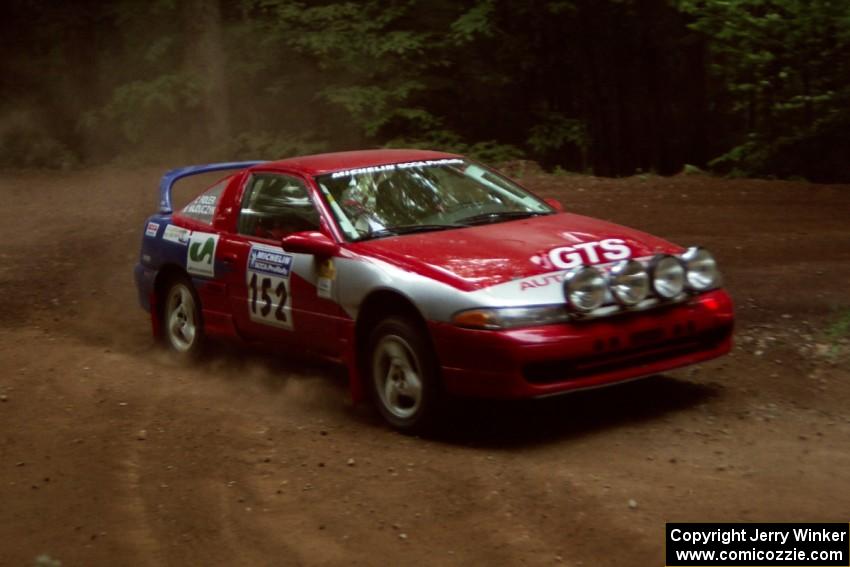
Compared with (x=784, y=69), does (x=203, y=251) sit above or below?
below

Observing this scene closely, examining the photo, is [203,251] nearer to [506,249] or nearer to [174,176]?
→ [174,176]

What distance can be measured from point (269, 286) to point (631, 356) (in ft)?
8.28

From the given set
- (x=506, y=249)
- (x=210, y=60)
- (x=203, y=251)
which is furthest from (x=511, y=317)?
(x=210, y=60)

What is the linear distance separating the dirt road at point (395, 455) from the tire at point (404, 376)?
127 millimetres

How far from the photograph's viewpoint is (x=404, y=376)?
7.50m

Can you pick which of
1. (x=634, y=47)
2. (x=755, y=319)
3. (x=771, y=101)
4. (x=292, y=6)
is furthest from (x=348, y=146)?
(x=755, y=319)

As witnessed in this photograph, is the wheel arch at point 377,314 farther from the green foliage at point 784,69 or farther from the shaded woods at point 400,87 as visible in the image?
the shaded woods at point 400,87

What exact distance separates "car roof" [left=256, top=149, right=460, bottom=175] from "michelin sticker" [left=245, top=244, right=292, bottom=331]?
0.57 metres

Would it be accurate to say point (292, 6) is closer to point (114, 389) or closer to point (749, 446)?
point (114, 389)

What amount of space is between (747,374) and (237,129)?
48.8 ft

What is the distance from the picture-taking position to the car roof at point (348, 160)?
28.3ft

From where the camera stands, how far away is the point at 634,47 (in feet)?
69.6

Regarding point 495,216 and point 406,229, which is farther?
point 495,216

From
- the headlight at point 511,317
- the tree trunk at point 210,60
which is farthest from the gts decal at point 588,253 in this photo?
the tree trunk at point 210,60
